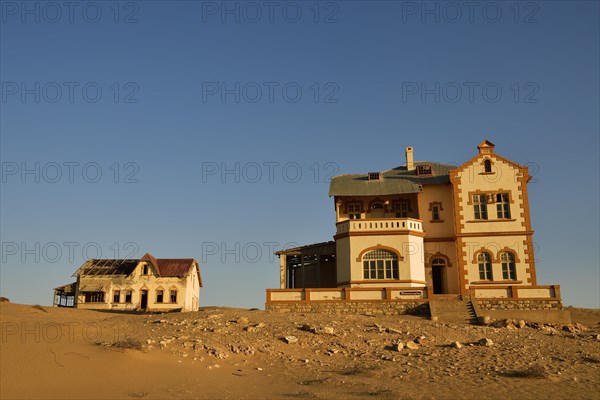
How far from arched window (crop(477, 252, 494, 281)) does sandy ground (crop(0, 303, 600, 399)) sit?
400 inches

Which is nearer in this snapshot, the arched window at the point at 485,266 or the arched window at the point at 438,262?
the arched window at the point at 485,266

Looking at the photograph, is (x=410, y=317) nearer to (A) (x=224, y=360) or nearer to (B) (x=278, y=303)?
(B) (x=278, y=303)

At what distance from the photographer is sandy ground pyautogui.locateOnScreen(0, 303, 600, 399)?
Answer: 16.3 metres

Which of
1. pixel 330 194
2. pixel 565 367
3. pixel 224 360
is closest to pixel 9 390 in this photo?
pixel 224 360

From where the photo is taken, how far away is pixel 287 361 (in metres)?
20.1

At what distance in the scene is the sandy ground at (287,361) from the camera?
16.3 metres

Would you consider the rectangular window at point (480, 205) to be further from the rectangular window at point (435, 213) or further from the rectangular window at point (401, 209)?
the rectangular window at point (401, 209)

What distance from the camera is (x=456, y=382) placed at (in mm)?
17094

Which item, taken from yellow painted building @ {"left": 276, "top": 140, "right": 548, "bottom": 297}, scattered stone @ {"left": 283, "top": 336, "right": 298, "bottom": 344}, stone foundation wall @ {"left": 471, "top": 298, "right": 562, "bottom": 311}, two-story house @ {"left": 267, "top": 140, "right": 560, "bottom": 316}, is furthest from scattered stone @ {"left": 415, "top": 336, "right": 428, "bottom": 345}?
stone foundation wall @ {"left": 471, "top": 298, "right": 562, "bottom": 311}

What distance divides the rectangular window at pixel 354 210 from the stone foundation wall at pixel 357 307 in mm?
9431

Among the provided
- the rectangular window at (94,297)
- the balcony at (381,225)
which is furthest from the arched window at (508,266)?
the rectangular window at (94,297)

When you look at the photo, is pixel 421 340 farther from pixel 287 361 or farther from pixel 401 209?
pixel 401 209

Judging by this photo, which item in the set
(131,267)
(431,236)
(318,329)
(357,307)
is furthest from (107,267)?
(318,329)

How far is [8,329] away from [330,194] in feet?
75.4
